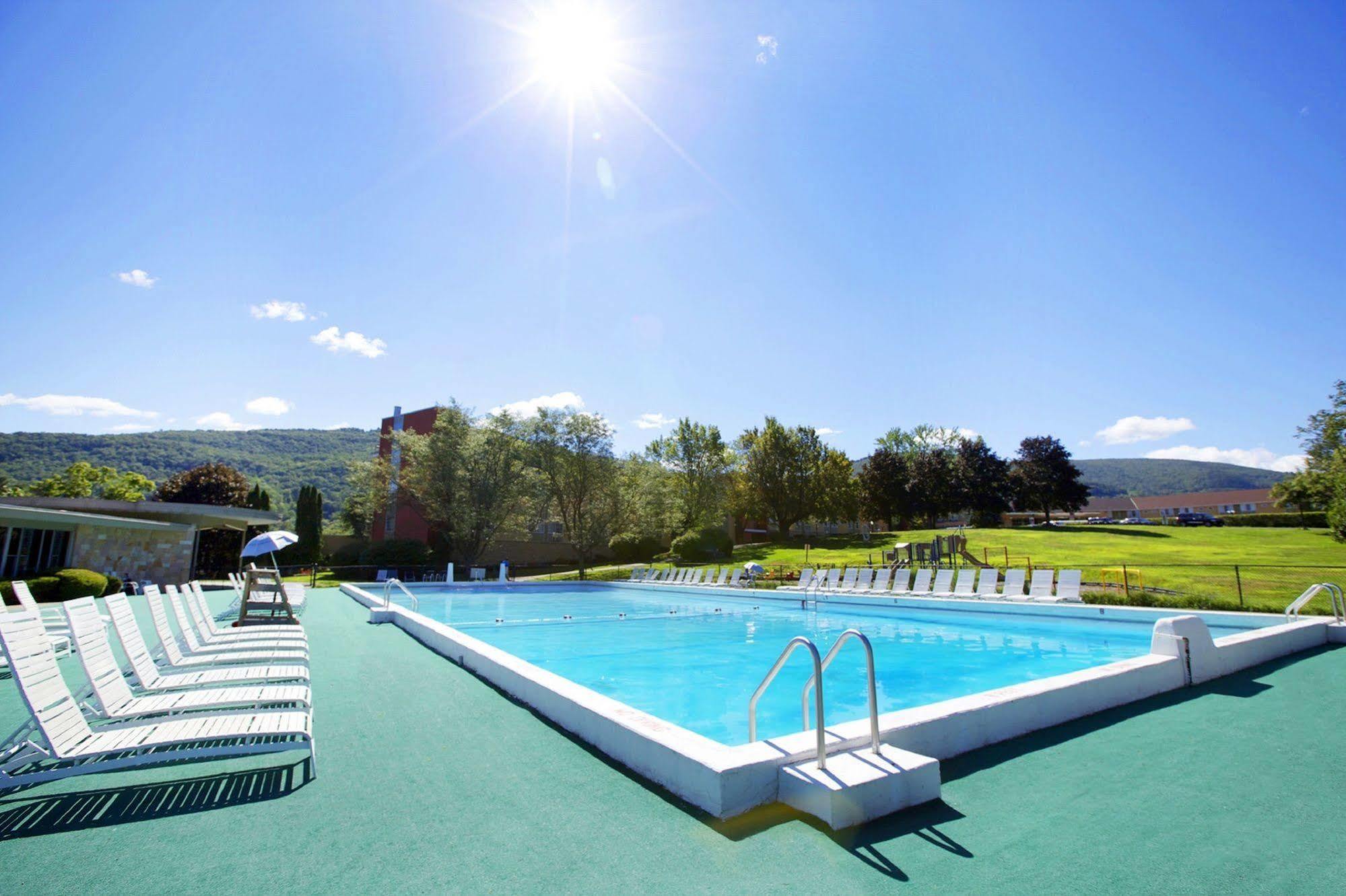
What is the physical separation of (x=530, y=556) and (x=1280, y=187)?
3378 centimetres

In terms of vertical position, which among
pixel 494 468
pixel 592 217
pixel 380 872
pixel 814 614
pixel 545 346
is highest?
pixel 592 217

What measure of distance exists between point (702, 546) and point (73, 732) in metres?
31.4

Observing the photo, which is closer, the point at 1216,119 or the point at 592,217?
the point at 1216,119

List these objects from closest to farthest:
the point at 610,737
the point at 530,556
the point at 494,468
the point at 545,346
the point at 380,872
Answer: the point at 380,872 < the point at 610,737 < the point at 545,346 < the point at 494,468 < the point at 530,556

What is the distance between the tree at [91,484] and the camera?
145 ft

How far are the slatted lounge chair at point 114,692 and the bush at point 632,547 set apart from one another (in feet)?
99.1

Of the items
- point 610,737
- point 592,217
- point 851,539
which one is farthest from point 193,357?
point 851,539

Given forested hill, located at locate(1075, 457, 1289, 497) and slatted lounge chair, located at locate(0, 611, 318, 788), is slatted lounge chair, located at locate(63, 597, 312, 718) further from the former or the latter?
forested hill, located at locate(1075, 457, 1289, 497)

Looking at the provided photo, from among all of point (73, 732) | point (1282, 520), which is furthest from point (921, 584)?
point (1282, 520)

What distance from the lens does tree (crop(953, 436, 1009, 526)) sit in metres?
45.1

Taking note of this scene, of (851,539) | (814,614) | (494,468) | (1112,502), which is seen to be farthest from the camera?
(1112,502)

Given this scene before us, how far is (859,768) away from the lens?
10.1ft

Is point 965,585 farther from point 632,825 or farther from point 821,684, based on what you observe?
point 632,825

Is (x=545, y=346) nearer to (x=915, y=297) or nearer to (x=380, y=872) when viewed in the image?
(x=915, y=297)
